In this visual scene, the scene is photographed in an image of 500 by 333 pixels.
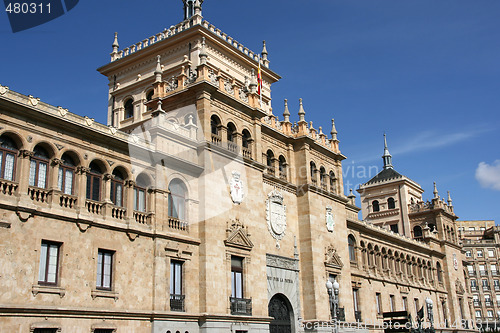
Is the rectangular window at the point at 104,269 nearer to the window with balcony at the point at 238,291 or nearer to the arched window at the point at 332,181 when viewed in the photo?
the window with balcony at the point at 238,291

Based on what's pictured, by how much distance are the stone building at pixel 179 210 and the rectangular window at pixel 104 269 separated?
57 mm

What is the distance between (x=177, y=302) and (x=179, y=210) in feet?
15.5

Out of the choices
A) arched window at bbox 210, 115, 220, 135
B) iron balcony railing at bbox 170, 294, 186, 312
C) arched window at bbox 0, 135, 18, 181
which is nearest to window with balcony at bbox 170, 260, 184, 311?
iron balcony railing at bbox 170, 294, 186, 312

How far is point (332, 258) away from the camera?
3878 cm

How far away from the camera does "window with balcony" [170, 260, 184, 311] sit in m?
26.7

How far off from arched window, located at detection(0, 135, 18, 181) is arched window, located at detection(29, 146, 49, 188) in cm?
76

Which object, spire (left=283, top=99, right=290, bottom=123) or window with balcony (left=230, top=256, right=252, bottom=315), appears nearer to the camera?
window with balcony (left=230, top=256, right=252, bottom=315)

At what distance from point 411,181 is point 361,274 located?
28761mm

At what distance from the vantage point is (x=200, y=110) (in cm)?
3120

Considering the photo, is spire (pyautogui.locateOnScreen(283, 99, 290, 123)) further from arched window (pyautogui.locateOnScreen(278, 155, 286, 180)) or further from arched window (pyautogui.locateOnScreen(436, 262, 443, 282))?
arched window (pyautogui.locateOnScreen(436, 262, 443, 282))

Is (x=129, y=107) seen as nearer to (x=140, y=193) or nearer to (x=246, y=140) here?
(x=246, y=140)

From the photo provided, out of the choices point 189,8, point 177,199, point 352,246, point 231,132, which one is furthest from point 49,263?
point 352,246

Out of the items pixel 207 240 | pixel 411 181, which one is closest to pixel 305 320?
pixel 207 240

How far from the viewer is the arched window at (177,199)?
2858cm
